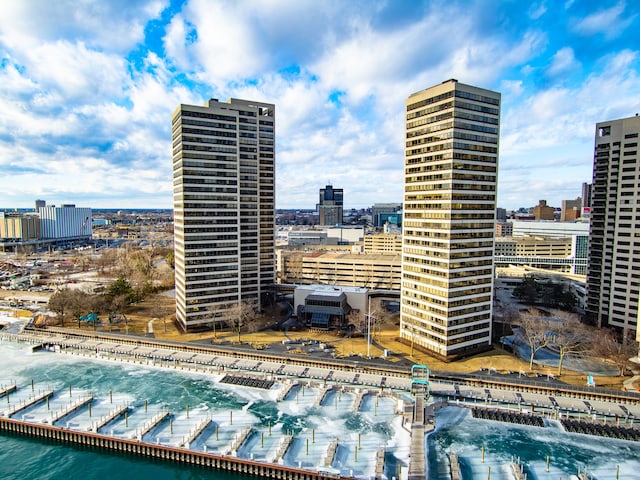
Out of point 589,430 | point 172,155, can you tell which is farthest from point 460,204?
point 172,155

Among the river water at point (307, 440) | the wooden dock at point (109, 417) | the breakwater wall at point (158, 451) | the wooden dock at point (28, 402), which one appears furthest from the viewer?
the wooden dock at point (28, 402)

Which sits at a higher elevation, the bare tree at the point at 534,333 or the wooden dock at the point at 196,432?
the bare tree at the point at 534,333

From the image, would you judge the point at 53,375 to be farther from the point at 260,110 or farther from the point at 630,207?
the point at 630,207

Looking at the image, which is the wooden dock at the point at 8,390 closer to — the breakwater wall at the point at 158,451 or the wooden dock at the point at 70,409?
the breakwater wall at the point at 158,451

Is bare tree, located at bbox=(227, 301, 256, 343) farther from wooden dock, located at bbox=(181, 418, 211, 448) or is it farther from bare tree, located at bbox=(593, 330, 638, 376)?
bare tree, located at bbox=(593, 330, 638, 376)

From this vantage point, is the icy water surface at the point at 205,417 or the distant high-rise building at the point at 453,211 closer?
the icy water surface at the point at 205,417

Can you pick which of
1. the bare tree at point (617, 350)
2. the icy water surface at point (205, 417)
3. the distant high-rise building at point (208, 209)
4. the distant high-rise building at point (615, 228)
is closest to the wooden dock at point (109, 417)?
the icy water surface at point (205, 417)

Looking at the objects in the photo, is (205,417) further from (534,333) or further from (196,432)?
(534,333)
